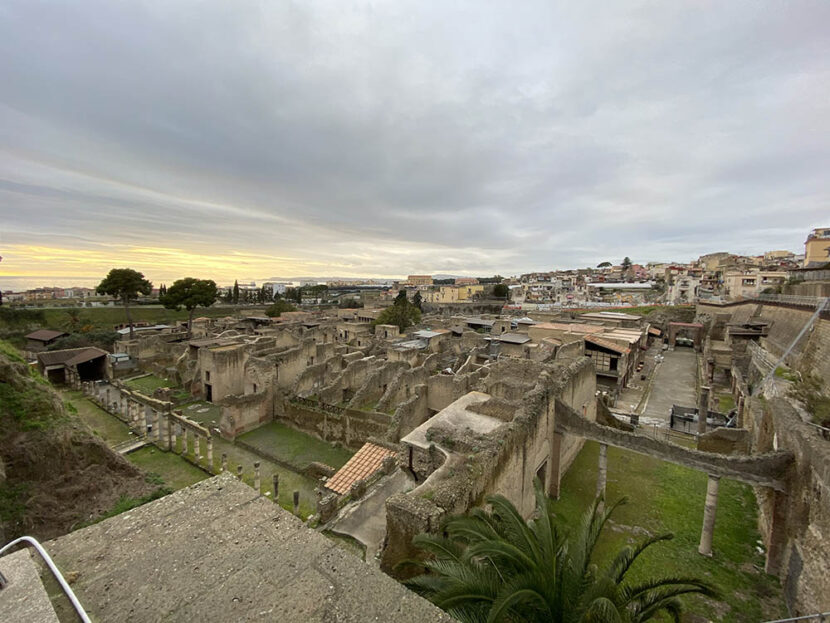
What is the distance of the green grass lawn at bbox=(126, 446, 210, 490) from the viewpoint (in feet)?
50.4

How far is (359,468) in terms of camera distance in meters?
12.6

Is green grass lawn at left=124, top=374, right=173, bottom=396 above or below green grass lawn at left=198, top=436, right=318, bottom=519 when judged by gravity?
above

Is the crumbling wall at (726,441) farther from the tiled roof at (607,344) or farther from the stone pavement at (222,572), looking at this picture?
the stone pavement at (222,572)

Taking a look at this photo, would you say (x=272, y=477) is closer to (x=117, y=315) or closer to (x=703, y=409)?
(x=703, y=409)

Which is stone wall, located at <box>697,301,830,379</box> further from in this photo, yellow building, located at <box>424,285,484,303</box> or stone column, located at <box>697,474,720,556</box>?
yellow building, located at <box>424,285,484,303</box>

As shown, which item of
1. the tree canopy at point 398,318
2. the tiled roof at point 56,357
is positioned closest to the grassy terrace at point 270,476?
the tiled roof at point 56,357

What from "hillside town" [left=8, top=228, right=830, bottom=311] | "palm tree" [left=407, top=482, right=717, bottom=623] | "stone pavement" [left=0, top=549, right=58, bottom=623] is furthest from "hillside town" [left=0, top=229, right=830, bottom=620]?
"hillside town" [left=8, top=228, right=830, bottom=311]

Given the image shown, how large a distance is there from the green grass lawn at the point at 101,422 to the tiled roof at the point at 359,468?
1373 cm

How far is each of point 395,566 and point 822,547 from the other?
9174 millimetres

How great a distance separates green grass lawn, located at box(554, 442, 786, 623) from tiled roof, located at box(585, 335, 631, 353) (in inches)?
426

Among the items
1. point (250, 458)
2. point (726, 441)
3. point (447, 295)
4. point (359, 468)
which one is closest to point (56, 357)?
point (250, 458)

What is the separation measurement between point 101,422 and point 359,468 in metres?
19.4

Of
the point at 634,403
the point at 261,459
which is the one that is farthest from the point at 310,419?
the point at 634,403

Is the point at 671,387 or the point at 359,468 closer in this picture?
the point at 359,468
